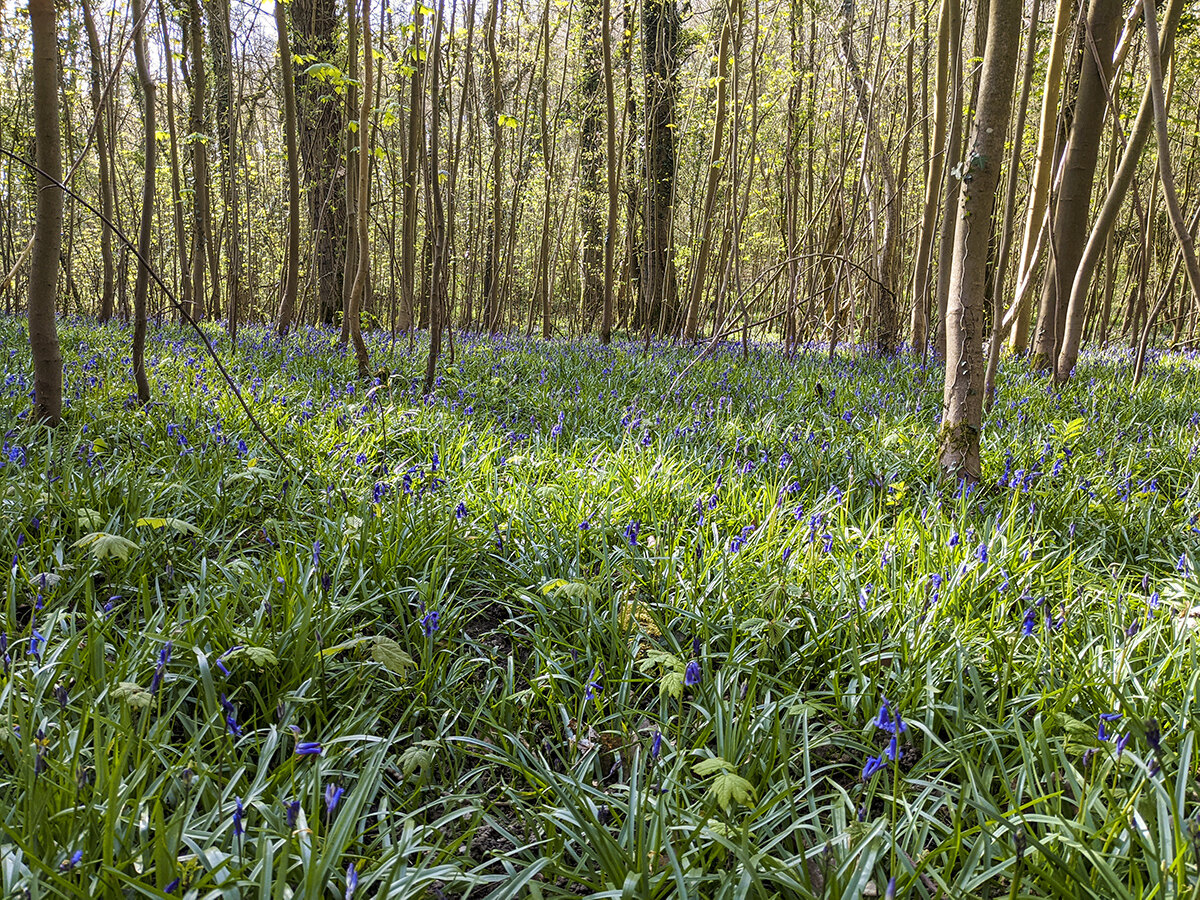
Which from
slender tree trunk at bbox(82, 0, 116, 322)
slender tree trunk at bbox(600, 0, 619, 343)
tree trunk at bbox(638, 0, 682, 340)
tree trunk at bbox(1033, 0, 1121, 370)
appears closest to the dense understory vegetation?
slender tree trunk at bbox(82, 0, 116, 322)

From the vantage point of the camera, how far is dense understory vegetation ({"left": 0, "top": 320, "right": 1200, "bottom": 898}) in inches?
57.5

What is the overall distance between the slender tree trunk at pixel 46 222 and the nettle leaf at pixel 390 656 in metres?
3.22

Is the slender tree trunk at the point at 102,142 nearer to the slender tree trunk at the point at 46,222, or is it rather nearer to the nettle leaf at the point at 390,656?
the slender tree trunk at the point at 46,222

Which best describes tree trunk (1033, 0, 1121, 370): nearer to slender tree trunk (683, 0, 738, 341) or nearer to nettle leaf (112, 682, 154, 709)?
slender tree trunk (683, 0, 738, 341)

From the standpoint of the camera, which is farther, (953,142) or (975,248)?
(953,142)

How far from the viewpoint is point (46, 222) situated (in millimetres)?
3939

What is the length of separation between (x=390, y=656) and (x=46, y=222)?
11.7ft

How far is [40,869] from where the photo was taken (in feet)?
4.17

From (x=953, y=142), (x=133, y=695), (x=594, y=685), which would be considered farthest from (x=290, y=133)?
(x=594, y=685)

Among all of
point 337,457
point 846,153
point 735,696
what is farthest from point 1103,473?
point 846,153

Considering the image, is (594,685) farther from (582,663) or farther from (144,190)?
(144,190)

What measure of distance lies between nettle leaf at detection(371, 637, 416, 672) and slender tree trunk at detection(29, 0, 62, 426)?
322cm

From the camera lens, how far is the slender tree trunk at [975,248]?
3.46 metres

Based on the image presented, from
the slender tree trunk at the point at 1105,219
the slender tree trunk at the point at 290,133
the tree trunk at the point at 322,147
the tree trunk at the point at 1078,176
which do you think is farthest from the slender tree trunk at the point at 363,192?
the tree trunk at the point at 1078,176
